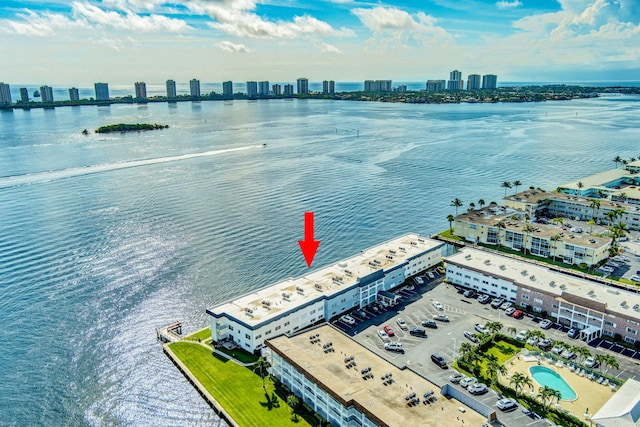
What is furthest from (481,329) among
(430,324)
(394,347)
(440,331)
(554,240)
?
(554,240)

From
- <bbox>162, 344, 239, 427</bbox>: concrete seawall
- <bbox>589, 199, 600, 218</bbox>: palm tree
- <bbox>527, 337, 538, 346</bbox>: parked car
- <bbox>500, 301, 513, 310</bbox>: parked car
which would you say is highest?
<bbox>589, 199, 600, 218</bbox>: palm tree

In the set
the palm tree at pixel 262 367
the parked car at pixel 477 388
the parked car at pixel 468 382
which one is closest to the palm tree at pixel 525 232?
the parked car at pixel 468 382

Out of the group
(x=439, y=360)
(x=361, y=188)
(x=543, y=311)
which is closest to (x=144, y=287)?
(x=439, y=360)

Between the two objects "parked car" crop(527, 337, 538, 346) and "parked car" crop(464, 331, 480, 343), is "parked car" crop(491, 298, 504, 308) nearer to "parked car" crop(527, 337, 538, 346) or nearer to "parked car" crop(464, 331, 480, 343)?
"parked car" crop(527, 337, 538, 346)

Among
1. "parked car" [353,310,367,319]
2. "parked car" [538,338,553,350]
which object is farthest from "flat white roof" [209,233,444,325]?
"parked car" [538,338,553,350]

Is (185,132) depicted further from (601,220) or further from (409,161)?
(601,220)

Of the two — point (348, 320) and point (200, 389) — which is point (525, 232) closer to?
point (348, 320)

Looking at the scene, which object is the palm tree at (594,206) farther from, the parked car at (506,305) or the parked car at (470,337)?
the parked car at (470,337)
